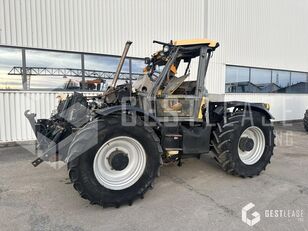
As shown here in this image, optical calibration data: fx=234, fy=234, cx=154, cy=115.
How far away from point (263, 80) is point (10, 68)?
35.9 ft

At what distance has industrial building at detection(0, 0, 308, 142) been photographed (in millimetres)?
6672

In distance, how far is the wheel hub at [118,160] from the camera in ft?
10.7

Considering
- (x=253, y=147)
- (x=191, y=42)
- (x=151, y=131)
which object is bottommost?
(x=253, y=147)

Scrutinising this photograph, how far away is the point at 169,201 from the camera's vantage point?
11.1ft

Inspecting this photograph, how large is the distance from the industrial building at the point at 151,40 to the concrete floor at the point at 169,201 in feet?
6.85

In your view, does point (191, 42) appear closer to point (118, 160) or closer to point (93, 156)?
point (118, 160)

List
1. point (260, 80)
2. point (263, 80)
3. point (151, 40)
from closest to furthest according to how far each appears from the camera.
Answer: point (151, 40)
point (260, 80)
point (263, 80)

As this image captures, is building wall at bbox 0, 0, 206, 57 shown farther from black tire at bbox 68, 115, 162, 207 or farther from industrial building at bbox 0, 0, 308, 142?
black tire at bbox 68, 115, 162, 207

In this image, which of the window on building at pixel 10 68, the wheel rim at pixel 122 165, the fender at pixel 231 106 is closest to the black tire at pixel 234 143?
the fender at pixel 231 106

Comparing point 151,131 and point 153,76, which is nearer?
point 151,131

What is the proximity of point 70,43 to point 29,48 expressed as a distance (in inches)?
45.8

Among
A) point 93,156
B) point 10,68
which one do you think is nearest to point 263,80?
point 10,68

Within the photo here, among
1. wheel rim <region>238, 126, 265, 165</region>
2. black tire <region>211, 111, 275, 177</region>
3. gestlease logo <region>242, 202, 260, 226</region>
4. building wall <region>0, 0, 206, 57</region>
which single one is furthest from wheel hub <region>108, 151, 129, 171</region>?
building wall <region>0, 0, 206, 57</region>

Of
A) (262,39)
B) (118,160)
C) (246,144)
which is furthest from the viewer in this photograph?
(262,39)
